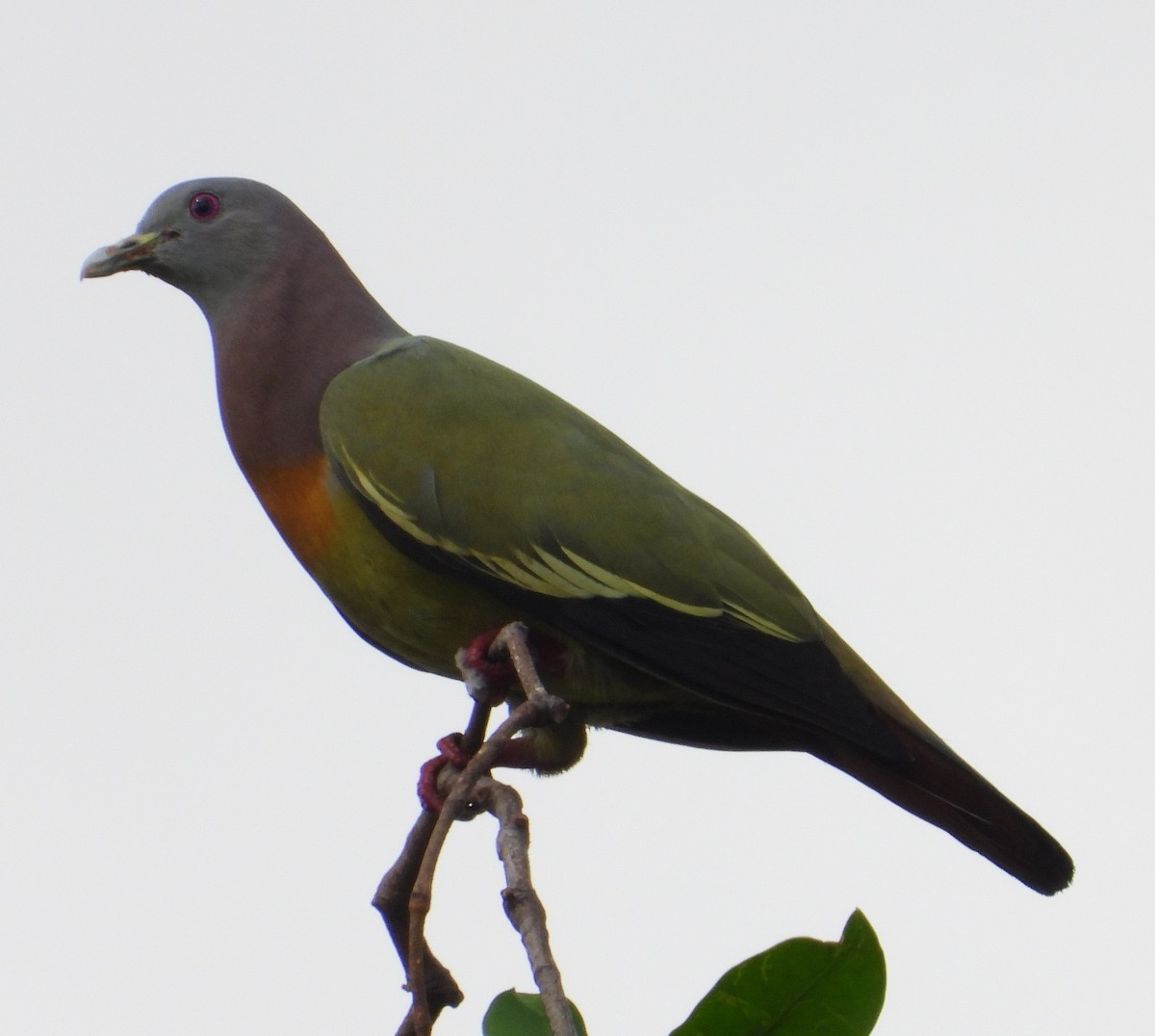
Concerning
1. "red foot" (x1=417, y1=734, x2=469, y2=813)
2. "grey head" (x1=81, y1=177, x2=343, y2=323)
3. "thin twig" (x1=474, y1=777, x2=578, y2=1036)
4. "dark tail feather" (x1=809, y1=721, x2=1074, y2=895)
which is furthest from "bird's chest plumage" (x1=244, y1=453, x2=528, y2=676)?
"thin twig" (x1=474, y1=777, x2=578, y2=1036)

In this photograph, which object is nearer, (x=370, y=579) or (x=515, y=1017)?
(x=515, y=1017)

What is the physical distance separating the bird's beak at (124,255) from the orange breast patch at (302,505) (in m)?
0.90

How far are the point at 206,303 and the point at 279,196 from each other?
379 mm

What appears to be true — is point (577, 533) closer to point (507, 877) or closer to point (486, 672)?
point (486, 672)

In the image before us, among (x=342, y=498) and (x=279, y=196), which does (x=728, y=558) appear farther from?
(x=279, y=196)

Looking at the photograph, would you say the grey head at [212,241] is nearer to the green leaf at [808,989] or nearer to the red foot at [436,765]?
the red foot at [436,765]

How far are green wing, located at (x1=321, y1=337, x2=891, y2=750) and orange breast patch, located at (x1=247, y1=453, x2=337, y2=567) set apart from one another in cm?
7

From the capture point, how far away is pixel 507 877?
6.18ft

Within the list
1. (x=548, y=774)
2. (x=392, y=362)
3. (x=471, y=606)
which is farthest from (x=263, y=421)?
(x=548, y=774)

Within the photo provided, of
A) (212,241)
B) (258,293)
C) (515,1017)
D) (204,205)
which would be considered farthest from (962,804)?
(204,205)

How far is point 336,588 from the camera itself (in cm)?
364

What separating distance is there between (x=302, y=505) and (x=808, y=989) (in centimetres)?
188

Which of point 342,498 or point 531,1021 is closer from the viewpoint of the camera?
point 531,1021

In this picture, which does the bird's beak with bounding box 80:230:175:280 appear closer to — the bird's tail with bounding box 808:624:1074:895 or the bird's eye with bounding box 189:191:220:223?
the bird's eye with bounding box 189:191:220:223
